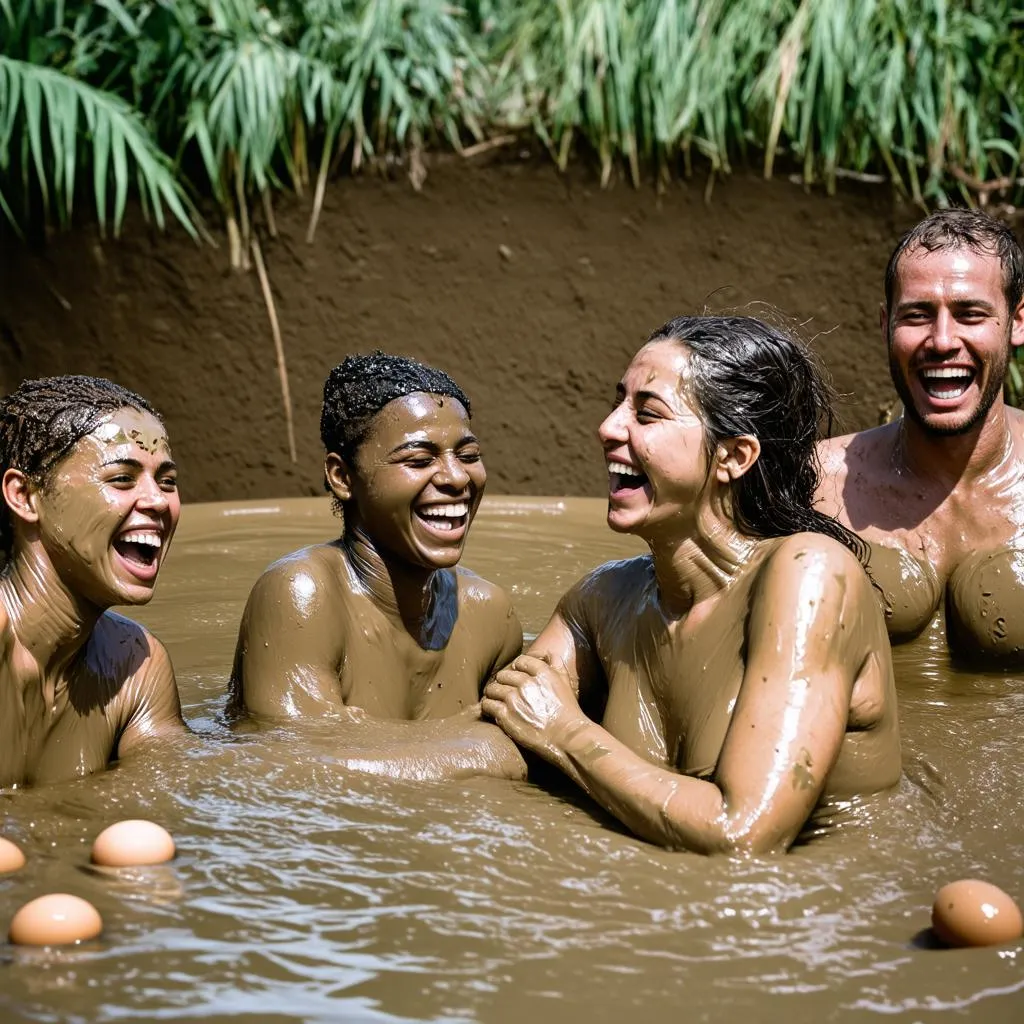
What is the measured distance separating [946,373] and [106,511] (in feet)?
10.0

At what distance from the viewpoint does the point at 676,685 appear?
4.18 m

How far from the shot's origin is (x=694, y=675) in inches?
162

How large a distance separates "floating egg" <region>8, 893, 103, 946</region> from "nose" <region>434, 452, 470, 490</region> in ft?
5.93

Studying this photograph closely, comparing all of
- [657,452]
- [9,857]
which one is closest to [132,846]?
[9,857]

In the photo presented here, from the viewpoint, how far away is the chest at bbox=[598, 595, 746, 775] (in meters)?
4.02

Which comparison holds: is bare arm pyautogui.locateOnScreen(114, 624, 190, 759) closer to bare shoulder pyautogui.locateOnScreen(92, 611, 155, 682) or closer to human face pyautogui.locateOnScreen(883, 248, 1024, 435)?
bare shoulder pyautogui.locateOnScreen(92, 611, 155, 682)

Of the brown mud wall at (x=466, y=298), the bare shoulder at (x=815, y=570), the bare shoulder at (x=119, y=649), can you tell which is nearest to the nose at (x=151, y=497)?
the bare shoulder at (x=119, y=649)

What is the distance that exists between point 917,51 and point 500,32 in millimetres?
2631

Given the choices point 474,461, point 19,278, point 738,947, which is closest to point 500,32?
point 19,278

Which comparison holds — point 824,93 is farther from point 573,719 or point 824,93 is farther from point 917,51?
point 573,719

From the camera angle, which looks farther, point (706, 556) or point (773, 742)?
point (706, 556)

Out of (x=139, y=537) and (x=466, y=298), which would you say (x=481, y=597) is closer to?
(x=139, y=537)

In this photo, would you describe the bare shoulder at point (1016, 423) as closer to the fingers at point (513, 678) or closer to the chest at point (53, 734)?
the fingers at point (513, 678)

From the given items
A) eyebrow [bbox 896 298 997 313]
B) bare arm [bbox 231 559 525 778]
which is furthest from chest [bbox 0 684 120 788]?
eyebrow [bbox 896 298 997 313]
